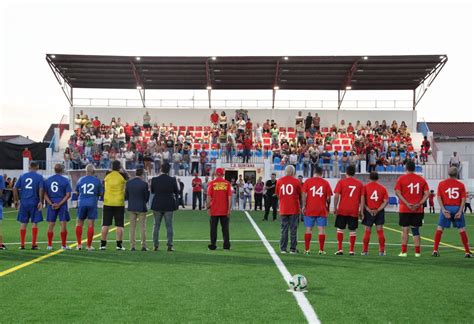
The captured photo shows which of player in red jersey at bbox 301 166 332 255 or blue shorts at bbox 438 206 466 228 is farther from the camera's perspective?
player in red jersey at bbox 301 166 332 255

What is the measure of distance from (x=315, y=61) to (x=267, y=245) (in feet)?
110

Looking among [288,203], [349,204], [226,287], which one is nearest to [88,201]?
[288,203]

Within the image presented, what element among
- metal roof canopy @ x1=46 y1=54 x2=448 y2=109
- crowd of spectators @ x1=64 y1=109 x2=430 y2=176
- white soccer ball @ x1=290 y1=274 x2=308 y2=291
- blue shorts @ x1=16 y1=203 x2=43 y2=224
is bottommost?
white soccer ball @ x1=290 y1=274 x2=308 y2=291

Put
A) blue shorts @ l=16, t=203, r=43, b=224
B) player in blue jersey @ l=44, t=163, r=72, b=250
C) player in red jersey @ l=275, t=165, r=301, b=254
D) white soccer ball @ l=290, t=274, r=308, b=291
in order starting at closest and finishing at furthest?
white soccer ball @ l=290, t=274, r=308, b=291, player in red jersey @ l=275, t=165, r=301, b=254, player in blue jersey @ l=44, t=163, r=72, b=250, blue shorts @ l=16, t=203, r=43, b=224

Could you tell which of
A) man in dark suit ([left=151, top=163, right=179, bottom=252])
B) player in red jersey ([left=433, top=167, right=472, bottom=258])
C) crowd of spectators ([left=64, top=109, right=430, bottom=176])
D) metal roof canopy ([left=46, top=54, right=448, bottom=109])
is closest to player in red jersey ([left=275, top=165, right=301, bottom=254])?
man in dark suit ([left=151, top=163, right=179, bottom=252])

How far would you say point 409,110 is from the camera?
51.0 m

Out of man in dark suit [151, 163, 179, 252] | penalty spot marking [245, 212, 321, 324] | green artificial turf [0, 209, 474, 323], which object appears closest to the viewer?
penalty spot marking [245, 212, 321, 324]

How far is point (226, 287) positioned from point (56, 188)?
6426mm

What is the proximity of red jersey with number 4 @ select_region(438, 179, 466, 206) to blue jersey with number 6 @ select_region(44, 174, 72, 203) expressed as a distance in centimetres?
759

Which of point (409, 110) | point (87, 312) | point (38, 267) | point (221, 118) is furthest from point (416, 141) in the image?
point (87, 312)

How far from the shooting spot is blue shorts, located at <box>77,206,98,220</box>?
14.7 metres

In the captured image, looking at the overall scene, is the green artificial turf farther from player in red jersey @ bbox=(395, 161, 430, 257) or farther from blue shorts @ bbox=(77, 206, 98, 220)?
blue shorts @ bbox=(77, 206, 98, 220)

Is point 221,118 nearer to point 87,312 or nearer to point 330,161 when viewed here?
point 330,161

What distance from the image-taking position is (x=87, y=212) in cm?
1469
